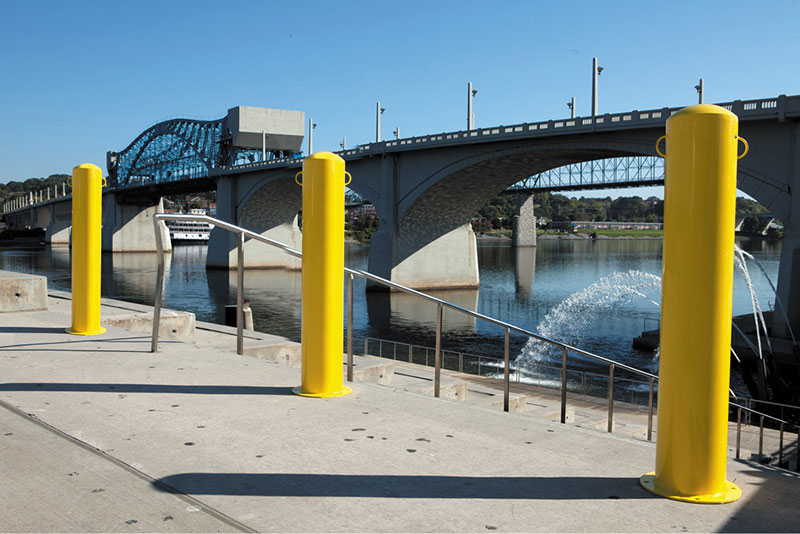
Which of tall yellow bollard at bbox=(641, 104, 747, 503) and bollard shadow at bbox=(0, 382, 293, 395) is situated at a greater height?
tall yellow bollard at bbox=(641, 104, 747, 503)

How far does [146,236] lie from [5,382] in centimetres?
9480

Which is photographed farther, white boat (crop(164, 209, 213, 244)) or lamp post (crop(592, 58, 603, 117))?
white boat (crop(164, 209, 213, 244))

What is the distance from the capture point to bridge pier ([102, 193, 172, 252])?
90.8 metres

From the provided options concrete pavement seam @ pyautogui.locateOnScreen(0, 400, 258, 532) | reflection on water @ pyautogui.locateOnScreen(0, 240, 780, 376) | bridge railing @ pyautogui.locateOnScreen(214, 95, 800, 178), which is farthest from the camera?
reflection on water @ pyautogui.locateOnScreen(0, 240, 780, 376)

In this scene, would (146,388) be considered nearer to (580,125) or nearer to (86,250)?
(86,250)

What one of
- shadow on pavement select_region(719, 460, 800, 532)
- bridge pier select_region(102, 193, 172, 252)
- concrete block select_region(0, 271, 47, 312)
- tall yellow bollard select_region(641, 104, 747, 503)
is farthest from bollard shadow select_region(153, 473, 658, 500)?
bridge pier select_region(102, 193, 172, 252)

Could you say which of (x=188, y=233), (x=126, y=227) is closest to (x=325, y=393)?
(x=126, y=227)

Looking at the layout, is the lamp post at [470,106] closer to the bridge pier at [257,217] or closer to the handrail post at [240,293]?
the bridge pier at [257,217]

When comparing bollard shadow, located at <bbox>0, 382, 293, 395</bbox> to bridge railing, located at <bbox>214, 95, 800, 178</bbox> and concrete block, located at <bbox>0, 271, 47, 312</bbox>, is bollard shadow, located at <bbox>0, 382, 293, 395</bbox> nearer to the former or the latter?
concrete block, located at <bbox>0, 271, 47, 312</bbox>

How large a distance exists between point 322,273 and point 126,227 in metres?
95.4

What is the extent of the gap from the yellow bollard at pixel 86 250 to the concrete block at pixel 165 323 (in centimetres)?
78

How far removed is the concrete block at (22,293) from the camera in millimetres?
9422

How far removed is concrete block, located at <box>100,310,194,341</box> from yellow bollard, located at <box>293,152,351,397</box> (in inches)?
145

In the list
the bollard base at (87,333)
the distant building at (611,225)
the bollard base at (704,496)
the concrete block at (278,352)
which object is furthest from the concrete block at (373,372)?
the distant building at (611,225)
